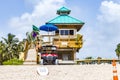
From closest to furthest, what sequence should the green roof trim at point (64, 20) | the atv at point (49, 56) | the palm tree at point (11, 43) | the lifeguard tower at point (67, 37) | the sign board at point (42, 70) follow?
the sign board at point (42, 70), the atv at point (49, 56), the lifeguard tower at point (67, 37), the green roof trim at point (64, 20), the palm tree at point (11, 43)

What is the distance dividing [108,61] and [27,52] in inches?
337

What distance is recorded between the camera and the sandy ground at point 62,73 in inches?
744

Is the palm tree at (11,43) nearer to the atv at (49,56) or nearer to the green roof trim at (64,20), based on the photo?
the green roof trim at (64,20)

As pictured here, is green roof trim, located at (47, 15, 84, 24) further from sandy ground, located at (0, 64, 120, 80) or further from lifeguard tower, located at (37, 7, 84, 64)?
sandy ground, located at (0, 64, 120, 80)

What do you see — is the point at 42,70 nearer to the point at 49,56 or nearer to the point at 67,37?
the point at 49,56

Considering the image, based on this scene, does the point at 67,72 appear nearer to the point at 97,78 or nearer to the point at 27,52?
the point at 97,78

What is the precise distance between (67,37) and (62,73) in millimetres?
21051

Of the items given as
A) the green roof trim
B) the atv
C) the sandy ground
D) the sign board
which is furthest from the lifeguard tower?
the sign board

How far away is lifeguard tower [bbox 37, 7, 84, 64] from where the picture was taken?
130 feet

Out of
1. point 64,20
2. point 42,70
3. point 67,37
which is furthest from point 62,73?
point 64,20

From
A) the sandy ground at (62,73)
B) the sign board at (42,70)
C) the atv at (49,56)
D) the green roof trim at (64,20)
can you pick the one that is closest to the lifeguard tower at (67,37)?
the green roof trim at (64,20)

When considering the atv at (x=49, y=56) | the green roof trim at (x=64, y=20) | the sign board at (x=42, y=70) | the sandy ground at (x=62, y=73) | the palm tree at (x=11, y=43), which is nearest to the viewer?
the sandy ground at (x=62, y=73)

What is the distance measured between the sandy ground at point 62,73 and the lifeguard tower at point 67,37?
18.4m

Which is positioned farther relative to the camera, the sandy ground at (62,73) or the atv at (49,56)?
the atv at (49,56)
